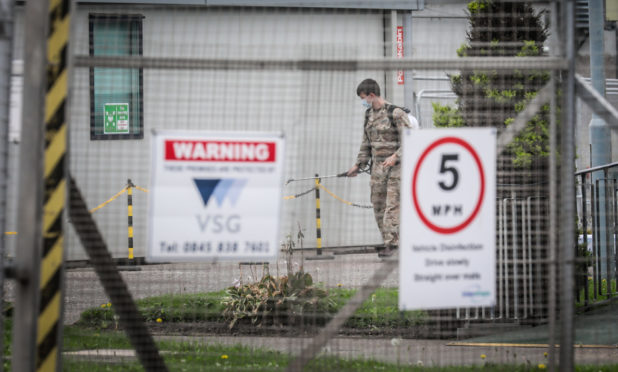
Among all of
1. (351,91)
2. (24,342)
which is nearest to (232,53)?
(351,91)

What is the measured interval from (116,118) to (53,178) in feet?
2.55

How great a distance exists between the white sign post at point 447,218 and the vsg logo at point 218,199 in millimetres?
950

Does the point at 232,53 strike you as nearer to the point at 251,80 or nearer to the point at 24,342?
the point at 251,80

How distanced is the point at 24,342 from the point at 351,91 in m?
2.37

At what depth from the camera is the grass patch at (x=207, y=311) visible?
15.6ft

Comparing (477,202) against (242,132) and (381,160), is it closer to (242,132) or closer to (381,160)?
(381,160)

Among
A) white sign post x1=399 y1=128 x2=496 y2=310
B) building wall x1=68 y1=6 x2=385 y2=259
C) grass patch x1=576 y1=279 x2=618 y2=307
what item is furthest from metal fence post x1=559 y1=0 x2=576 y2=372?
grass patch x1=576 y1=279 x2=618 y2=307

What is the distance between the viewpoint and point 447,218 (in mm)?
4121

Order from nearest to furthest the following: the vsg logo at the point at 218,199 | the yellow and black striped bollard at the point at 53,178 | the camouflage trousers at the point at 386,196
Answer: the yellow and black striped bollard at the point at 53,178 → the vsg logo at the point at 218,199 → the camouflage trousers at the point at 386,196

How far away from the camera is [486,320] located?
658 cm

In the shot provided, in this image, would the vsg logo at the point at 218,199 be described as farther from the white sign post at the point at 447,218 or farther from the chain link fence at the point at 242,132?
the white sign post at the point at 447,218

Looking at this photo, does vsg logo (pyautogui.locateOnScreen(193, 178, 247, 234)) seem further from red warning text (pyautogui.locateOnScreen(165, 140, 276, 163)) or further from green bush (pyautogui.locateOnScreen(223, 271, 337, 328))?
green bush (pyautogui.locateOnScreen(223, 271, 337, 328))

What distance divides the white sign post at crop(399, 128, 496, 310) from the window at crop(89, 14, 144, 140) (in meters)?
1.70

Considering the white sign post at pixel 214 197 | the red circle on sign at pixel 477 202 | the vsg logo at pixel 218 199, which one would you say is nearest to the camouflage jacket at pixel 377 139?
the red circle on sign at pixel 477 202
